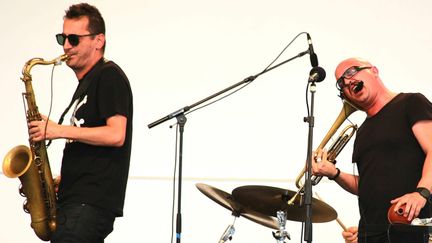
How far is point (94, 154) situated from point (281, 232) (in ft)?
3.10

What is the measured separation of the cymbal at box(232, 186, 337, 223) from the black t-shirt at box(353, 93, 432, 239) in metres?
0.35

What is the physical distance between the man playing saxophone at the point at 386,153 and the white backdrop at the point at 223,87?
5.46ft

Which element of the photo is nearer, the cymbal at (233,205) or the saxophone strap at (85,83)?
the saxophone strap at (85,83)

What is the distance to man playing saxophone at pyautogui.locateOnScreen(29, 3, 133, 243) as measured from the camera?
10.8ft

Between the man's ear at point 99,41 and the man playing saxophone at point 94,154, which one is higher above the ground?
A: the man's ear at point 99,41

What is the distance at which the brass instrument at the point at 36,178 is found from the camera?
3.60 m

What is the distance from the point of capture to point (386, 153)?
3.49m

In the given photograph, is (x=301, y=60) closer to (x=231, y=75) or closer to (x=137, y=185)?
(x=231, y=75)

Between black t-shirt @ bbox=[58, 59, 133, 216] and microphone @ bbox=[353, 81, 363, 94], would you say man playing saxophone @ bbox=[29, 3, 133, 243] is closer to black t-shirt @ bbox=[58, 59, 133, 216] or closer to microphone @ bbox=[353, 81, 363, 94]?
black t-shirt @ bbox=[58, 59, 133, 216]

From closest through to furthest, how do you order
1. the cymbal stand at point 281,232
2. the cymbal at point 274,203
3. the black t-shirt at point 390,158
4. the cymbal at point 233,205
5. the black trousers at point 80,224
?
the black trousers at point 80,224
the black t-shirt at point 390,158
the cymbal stand at point 281,232
the cymbal at point 274,203
the cymbal at point 233,205

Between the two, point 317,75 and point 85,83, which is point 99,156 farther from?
point 317,75

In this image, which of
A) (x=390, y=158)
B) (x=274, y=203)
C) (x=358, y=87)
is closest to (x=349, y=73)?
(x=358, y=87)

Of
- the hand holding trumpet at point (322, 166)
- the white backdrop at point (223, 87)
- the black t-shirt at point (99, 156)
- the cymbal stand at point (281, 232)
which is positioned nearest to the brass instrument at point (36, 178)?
the black t-shirt at point (99, 156)

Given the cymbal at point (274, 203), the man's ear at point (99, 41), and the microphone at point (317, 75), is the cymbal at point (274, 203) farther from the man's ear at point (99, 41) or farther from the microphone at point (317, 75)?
the man's ear at point (99, 41)
